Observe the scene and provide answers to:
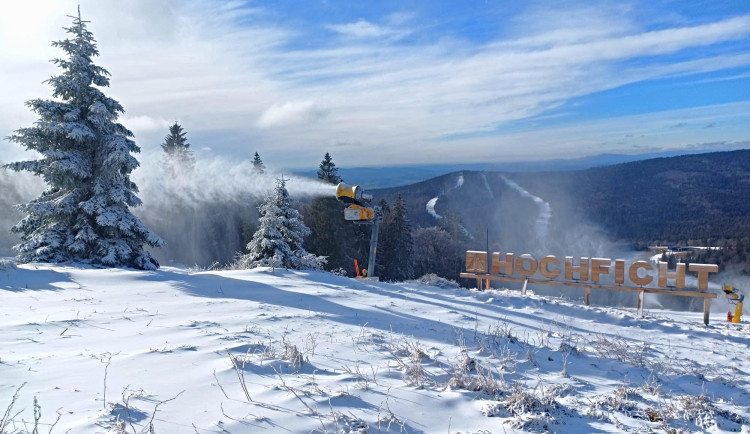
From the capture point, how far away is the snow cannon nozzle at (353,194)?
14117 mm

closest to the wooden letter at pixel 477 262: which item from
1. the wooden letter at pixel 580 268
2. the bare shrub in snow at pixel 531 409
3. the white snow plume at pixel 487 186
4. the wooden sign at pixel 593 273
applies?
the wooden sign at pixel 593 273

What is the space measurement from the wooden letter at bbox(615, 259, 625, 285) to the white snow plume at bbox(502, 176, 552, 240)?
6098 cm

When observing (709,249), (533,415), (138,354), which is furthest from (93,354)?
(709,249)

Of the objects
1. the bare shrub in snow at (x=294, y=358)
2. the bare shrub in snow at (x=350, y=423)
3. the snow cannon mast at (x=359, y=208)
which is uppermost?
the snow cannon mast at (x=359, y=208)

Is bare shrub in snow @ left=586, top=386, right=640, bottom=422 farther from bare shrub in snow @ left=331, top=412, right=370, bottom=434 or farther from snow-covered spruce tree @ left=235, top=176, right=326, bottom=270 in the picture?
snow-covered spruce tree @ left=235, top=176, right=326, bottom=270

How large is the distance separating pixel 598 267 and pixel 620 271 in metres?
0.57

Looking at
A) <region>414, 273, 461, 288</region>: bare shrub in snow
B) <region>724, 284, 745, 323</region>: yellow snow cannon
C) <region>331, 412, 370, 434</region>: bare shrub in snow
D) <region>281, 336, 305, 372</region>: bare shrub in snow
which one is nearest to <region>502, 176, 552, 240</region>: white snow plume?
<region>414, 273, 461, 288</region>: bare shrub in snow

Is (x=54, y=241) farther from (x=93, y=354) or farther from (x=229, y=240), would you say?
(x=229, y=240)

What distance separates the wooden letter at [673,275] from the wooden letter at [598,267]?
1.30m

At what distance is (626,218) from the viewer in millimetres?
79312

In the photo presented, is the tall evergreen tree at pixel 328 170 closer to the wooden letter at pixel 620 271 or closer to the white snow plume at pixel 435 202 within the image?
the wooden letter at pixel 620 271

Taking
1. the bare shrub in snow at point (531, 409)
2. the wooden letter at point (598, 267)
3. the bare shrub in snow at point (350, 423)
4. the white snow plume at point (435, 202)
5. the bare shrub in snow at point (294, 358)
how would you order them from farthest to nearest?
the white snow plume at point (435, 202) < the wooden letter at point (598, 267) < the bare shrub in snow at point (294, 358) < the bare shrub in snow at point (531, 409) < the bare shrub in snow at point (350, 423)

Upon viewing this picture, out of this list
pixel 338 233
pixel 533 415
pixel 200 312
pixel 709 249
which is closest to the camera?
pixel 533 415

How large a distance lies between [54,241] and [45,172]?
6.56ft
